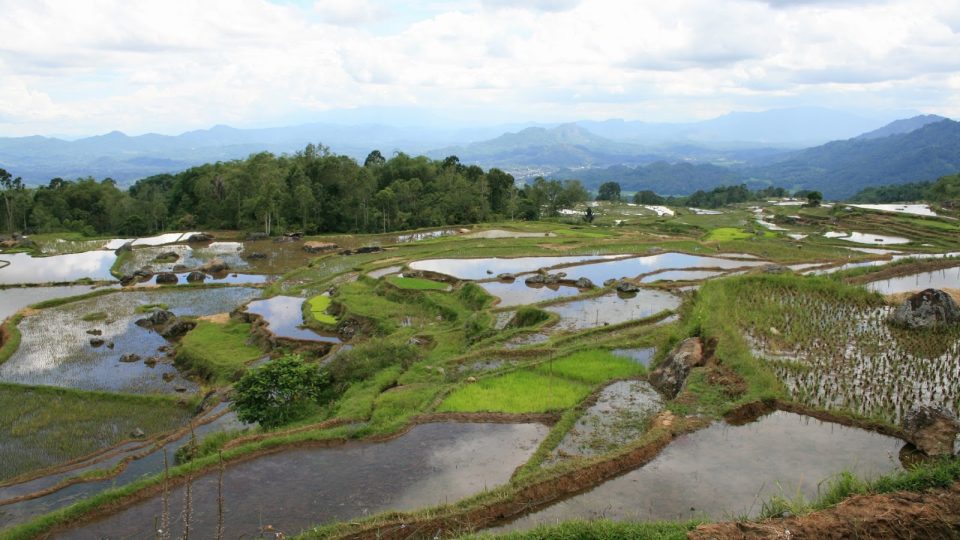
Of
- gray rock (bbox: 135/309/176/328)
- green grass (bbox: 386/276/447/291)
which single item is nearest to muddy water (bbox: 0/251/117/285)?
gray rock (bbox: 135/309/176/328)

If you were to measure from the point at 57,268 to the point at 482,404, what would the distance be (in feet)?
134

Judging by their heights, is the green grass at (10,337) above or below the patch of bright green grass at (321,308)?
below

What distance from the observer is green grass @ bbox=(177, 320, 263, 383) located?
2102 centimetres

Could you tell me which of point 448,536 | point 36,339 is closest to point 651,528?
point 448,536

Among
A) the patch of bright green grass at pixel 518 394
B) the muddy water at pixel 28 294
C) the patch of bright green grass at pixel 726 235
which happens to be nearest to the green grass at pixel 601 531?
the patch of bright green grass at pixel 518 394

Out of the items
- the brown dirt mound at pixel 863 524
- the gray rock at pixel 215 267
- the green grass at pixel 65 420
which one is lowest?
the green grass at pixel 65 420

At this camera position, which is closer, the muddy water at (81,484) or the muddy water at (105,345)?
the muddy water at (81,484)

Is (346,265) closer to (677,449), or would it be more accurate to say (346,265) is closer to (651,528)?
(677,449)

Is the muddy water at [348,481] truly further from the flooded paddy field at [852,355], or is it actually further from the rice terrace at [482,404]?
the flooded paddy field at [852,355]

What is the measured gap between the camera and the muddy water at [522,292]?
26.3 m

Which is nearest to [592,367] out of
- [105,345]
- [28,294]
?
[105,345]

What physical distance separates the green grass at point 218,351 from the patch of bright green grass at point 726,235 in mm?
36631

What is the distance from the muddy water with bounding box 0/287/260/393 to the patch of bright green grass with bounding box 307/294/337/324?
181 inches

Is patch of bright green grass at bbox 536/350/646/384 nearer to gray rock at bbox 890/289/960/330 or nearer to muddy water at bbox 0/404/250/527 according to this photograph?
gray rock at bbox 890/289/960/330
